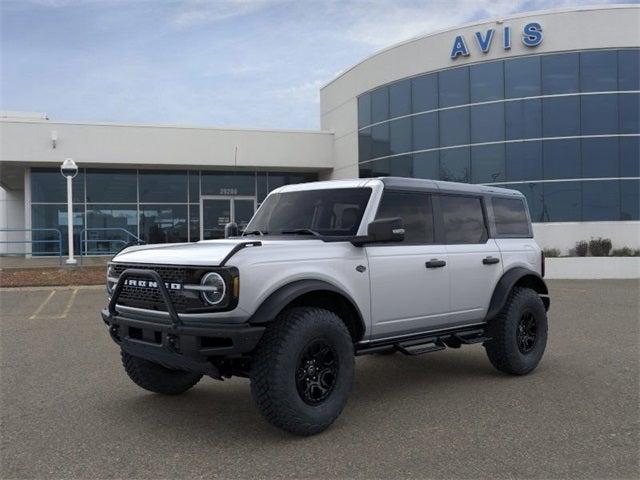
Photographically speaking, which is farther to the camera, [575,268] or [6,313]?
[575,268]

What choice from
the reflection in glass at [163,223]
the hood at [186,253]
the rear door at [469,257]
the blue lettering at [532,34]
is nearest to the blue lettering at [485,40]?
the blue lettering at [532,34]

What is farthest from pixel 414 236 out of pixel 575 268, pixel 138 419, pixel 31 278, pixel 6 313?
pixel 575 268

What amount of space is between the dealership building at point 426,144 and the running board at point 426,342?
50.8 ft

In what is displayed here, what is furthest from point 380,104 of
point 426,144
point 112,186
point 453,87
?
point 112,186

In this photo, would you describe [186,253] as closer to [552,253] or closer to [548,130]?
[552,253]

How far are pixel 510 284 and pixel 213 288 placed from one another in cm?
335

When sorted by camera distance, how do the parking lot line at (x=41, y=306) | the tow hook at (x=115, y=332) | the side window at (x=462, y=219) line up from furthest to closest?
the parking lot line at (x=41, y=306), the side window at (x=462, y=219), the tow hook at (x=115, y=332)

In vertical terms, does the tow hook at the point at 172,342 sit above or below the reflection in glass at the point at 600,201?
below

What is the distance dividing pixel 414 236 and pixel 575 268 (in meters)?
13.8

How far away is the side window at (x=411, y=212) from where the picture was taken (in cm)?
545

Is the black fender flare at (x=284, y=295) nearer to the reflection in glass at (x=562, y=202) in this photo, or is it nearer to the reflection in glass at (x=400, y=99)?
the reflection in glass at (x=562, y=202)

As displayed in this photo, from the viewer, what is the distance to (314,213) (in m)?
5.62

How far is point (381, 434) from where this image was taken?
14.8ft

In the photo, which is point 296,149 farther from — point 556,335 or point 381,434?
point 381,434
